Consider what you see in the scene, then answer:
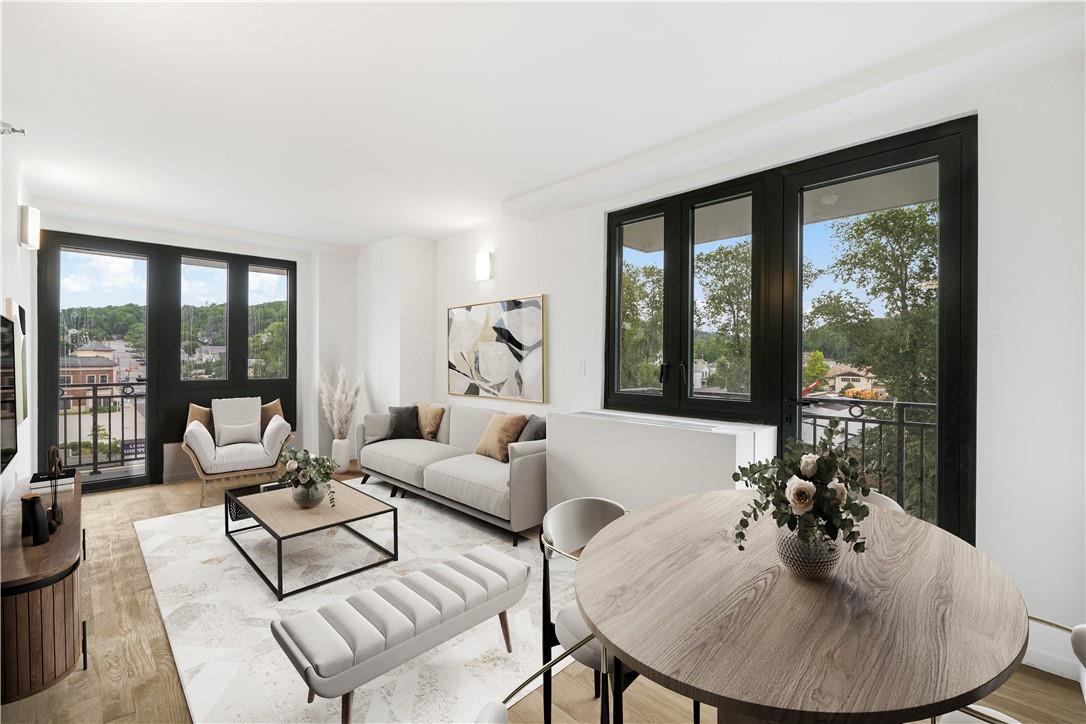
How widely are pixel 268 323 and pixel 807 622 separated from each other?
237 inches

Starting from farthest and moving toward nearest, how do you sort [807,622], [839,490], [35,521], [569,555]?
[35,521] < [569,555] < [839,490] < [807,622]

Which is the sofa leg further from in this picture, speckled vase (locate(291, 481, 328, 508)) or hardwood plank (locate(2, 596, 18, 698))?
speckled vase (locate(291, 481, 328, 508))

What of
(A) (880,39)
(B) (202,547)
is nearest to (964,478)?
(A) (880,39)

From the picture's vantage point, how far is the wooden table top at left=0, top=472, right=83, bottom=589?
176 centimetres

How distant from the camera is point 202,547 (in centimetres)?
330

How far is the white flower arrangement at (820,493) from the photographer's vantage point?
108 cm

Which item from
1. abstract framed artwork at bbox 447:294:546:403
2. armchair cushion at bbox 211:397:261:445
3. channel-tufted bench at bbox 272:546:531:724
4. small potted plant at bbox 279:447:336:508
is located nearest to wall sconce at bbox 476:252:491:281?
abstract framed artwork at bbox 447:294:546:403

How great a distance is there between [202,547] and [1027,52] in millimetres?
5079

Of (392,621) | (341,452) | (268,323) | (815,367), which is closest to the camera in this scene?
(392,621)

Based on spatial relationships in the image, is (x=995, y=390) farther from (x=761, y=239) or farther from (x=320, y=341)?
(x=320, y=341)

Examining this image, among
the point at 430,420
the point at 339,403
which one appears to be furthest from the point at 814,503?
the point at 339,403

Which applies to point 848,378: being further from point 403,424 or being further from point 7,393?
point 7,393

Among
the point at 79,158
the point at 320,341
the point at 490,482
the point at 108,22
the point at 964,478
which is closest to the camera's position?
the point at 108,22

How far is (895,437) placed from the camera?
2621 millimetres
